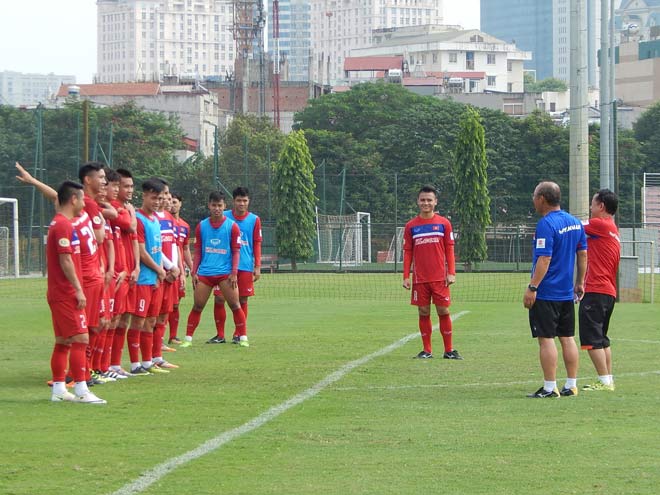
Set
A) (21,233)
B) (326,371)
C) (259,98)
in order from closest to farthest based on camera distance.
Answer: (326,371) < (21,233) < (259,98)

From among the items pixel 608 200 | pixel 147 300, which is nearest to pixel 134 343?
pixel 147 300

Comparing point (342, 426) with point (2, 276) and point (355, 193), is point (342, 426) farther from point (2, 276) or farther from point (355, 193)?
point (355, 193)

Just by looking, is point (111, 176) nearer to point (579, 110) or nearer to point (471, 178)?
point (579, 110)

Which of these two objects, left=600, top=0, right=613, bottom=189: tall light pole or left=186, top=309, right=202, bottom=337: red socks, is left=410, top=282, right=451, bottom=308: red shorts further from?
left=600, top=0, right=613, bottom=189: tall light pole

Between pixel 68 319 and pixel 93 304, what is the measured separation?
0.75 meters

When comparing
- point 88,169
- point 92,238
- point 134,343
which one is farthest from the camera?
point 134,343

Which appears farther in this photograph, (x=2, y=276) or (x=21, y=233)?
(x=21, y=233)

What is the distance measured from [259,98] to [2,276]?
9875cm

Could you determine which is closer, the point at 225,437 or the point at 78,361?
the point at 225,437

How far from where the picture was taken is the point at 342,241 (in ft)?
195

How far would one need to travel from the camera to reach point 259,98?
470ft

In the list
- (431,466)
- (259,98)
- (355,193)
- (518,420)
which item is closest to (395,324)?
(518,420)

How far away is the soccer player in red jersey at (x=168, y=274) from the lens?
14234 mm

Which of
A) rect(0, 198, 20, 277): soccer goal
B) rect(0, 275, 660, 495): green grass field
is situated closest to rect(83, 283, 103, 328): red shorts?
rect(0, 275, 660, 495): green grass field
